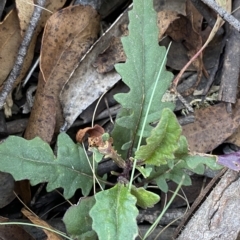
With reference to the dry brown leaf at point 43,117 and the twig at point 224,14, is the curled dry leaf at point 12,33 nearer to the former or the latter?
the dry brown leaf at point 43,117

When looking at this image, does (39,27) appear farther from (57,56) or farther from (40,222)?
(40,222)

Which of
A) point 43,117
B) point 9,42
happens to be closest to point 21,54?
point 9,42

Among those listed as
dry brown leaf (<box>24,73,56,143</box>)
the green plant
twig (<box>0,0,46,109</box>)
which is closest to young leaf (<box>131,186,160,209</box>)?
the green plant

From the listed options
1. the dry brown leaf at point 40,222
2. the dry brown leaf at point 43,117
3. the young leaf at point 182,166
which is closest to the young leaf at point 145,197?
the young leaf at point 182,166

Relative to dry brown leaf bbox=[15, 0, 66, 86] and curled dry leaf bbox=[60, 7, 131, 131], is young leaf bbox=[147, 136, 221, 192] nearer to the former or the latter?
curled dry leaf bbox=[60, 7, 131, 131]

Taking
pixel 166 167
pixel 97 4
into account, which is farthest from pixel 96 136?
pixel 97 4

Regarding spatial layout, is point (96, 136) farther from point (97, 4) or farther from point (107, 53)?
point (97, 4)
